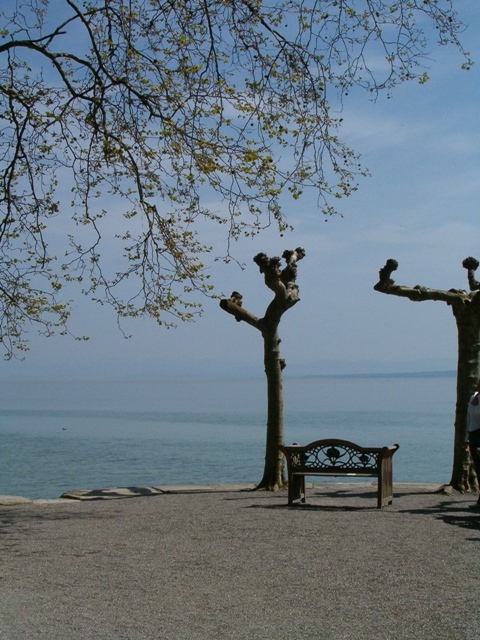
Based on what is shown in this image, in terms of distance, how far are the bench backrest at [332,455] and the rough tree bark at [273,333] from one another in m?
2.52

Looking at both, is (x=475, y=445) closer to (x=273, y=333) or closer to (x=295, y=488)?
(x=295, y=488)

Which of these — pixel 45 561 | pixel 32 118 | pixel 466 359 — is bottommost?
pixel 45 561

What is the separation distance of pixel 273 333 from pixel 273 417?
1502 mm

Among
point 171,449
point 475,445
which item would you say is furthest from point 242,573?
point 171,449

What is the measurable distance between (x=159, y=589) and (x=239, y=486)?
28.0 feet

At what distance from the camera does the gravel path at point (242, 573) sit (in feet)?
19.9

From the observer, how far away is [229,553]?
28.7ft

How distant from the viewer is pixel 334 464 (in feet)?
40.4

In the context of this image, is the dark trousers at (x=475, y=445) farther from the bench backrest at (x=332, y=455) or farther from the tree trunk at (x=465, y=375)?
the tree trunk at (x=465, y=375)

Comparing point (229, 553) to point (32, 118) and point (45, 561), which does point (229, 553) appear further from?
point (32, 118)

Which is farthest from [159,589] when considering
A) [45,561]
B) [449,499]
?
[449,499]

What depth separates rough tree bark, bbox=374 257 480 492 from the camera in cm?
A: 1439

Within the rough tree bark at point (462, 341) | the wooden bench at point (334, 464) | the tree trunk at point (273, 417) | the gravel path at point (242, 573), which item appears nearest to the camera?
the gravel path at point (242, 573)

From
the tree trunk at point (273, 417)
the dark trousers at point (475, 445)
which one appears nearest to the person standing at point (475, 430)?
the dark trousers at point (475, 445)
